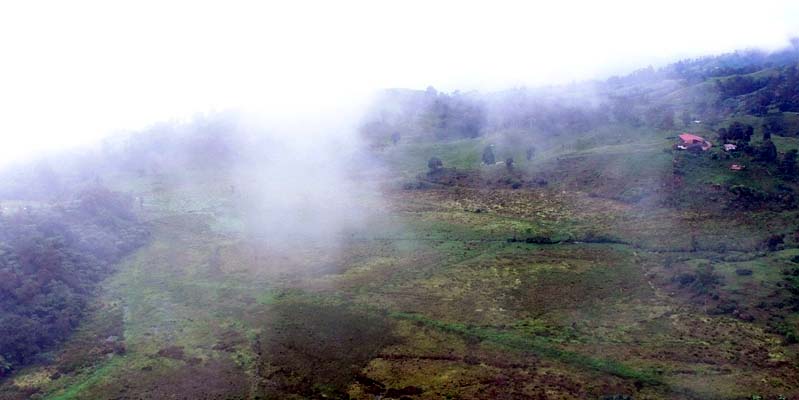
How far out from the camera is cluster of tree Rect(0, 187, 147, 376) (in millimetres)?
49294

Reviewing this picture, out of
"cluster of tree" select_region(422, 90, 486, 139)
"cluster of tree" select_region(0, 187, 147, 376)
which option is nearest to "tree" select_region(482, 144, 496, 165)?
"cluster of tree" select_region(422, 90, 486, 139)

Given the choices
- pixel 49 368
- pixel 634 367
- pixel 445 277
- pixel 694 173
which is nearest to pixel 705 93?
pixel 694 173

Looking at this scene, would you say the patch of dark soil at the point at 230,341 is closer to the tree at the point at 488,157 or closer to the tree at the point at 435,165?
the tree at the point at 435,165

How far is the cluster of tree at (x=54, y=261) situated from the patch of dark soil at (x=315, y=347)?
64.9 feet

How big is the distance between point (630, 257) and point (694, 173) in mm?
29509

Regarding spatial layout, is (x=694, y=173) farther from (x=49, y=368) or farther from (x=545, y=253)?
(x=49, y=368)

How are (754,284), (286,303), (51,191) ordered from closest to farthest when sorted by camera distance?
(754,284)
(286,303)
(51,191)

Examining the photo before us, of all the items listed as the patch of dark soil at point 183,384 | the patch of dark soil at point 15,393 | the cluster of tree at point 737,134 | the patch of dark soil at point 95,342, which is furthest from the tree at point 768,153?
the patch of dark soil at point 15,393

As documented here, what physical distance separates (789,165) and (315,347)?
7431cm

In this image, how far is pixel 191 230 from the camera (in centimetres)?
8206

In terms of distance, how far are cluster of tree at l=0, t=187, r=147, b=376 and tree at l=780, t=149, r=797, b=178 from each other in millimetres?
91497

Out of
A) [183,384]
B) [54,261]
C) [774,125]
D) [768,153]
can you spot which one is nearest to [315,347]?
[183,384]

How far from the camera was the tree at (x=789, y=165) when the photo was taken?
8112 cm

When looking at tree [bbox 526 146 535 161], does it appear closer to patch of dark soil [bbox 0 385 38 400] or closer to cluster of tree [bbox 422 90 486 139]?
cluster of tree [bbox 422 90 486 139]
